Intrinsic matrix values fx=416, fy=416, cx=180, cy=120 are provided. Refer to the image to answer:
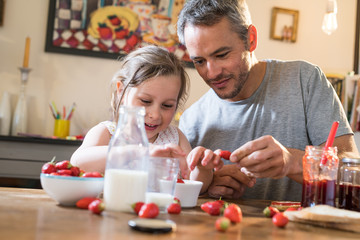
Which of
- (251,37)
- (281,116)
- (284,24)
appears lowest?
(281,116)

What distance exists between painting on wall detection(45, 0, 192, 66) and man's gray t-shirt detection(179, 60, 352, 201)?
1.68 m

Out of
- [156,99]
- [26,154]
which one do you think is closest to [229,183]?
[156,99]

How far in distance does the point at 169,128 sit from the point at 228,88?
33 cm

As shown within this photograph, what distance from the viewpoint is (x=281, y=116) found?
76.2 inches

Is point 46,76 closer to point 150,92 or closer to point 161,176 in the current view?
point 150,92

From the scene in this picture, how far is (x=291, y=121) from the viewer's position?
6.28ft

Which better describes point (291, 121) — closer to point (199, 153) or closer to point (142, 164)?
point (199, 153)

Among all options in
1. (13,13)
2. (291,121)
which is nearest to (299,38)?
(291,121)

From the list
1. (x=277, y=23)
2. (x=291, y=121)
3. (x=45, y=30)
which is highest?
(x=277, y=23)

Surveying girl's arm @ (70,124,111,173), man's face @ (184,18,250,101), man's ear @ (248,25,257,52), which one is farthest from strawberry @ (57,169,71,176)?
man's ear @ (248,25,257,52)

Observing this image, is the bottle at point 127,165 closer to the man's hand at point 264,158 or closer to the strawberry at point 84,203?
the strawberry at point 84,203

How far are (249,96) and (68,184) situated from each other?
1.23 m

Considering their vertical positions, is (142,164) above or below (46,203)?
above

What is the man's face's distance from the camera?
1.77 metres
